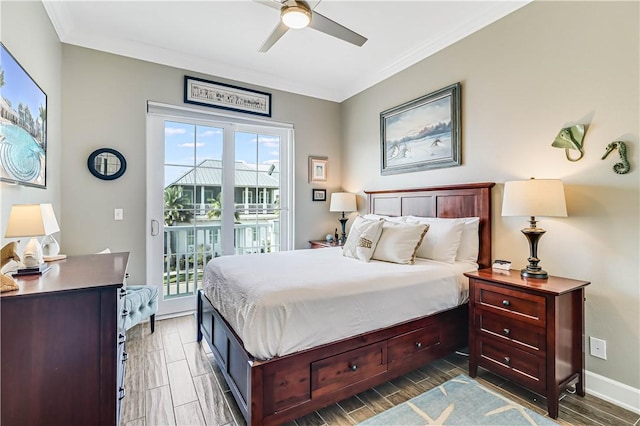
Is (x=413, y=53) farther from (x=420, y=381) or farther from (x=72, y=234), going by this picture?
(x=72, y=234)

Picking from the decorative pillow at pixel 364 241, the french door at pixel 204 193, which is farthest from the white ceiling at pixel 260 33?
the decorative pillow at pixel 364 241

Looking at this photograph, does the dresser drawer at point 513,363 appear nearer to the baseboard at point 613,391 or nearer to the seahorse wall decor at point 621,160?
the baseboard at point 613,391

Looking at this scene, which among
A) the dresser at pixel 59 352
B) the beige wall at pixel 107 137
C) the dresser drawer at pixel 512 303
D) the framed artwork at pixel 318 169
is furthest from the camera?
the framed artwork at pixel 318 169

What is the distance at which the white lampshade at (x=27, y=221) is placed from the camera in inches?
61.1

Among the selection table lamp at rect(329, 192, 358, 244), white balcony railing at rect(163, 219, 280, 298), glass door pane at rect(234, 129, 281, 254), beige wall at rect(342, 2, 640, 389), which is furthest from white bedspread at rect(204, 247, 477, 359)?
table lamp at rect(329, 192, 358, 244)

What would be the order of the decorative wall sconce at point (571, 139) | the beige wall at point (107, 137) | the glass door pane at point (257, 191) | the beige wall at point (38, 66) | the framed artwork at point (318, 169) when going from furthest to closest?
the framed artwork at point (318, 169)
the glass door pane at point (257, 191)
the beige wall at point (107, 137)
the decorative wall sconce at point (571, 139)
the beige wall at point (38, 66)

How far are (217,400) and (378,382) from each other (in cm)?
106

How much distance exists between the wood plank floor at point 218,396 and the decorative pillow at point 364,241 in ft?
3.26

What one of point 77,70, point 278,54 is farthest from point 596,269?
point 77,70

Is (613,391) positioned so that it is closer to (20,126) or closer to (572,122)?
(572,122)

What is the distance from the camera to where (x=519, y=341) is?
1971 mm

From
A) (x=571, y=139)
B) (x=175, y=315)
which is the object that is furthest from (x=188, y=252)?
(x=571, y=139)

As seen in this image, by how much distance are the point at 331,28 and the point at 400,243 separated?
5.90ft

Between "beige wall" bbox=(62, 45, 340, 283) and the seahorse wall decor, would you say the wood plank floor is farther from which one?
the seahorse wall decor
